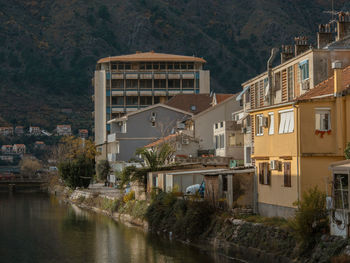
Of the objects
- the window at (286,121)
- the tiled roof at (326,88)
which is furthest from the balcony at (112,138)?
the window at (286,121)

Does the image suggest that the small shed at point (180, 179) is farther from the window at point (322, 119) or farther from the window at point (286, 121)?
the window at point (322, 119)

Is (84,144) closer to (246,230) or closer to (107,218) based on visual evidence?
(107,218)

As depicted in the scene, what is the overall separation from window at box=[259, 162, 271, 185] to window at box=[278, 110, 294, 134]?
2.92 m

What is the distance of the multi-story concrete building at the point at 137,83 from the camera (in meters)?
133

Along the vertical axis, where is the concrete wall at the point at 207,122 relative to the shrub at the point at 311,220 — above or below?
above

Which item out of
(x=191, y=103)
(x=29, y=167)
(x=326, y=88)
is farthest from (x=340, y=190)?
(x=29, y=167)

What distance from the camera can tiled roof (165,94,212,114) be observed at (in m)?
112

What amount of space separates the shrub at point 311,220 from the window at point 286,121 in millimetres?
6152

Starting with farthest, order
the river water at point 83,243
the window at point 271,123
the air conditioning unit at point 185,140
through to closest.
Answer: the air conditioning unit at point 185,140 → the river water at point 83,243 → the window at point 271,123

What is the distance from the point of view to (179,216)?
48.5m

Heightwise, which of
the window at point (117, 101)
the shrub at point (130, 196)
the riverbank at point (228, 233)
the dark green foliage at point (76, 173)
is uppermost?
the window at point (117, 101)

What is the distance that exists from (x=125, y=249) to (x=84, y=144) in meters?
87.1

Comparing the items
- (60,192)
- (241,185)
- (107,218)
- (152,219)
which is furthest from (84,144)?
(241,185)

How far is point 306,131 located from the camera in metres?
37.9
